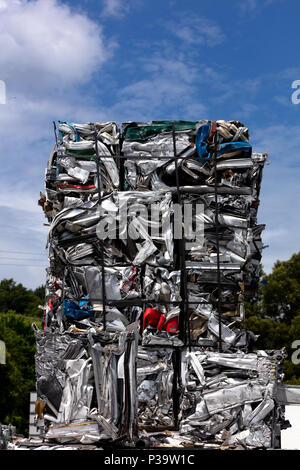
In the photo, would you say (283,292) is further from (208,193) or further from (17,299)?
(17,299)

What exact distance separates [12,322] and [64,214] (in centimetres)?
1817

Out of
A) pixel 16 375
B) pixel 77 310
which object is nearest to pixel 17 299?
pixel 16 375

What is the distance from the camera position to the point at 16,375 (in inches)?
833

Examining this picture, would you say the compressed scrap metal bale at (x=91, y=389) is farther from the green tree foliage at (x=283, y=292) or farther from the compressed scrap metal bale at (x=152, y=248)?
the green tree foliage at (x=283, y=292)

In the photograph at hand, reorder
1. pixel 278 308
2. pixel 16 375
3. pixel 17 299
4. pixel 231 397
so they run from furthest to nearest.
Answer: pixel 17 299, pixel 278 308, pixel 16 375, pixel 231 397

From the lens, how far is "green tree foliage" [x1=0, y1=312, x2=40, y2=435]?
20.8 m

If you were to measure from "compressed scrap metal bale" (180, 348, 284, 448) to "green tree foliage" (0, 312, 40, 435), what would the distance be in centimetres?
1638

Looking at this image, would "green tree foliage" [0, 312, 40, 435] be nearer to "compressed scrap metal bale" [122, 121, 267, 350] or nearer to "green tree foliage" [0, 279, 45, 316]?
"compressed scrap metal bale" [122, 121, 267, 350]

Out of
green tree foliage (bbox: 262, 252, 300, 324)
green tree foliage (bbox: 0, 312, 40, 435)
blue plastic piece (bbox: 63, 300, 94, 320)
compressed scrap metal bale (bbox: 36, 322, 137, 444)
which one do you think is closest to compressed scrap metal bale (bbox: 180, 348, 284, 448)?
compressed scrap metal bale (bbox: 36, 322, 137, 444)

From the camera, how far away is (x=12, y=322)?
74.8 ft

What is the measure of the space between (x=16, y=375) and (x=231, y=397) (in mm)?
17343
